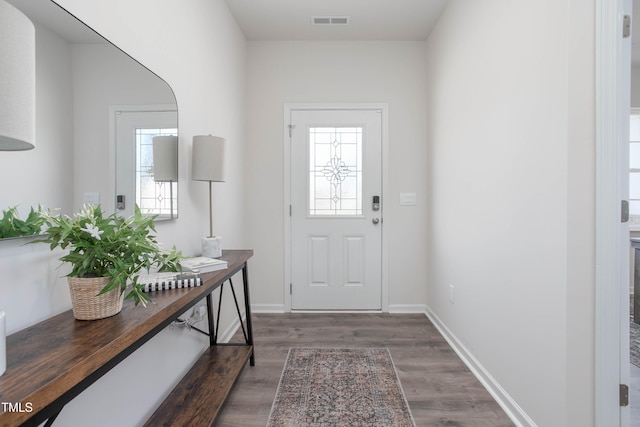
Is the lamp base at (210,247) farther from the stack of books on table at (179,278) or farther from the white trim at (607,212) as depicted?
the white trim at (607,212)

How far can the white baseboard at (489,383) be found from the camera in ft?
5.28

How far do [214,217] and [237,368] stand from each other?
1.01 metres

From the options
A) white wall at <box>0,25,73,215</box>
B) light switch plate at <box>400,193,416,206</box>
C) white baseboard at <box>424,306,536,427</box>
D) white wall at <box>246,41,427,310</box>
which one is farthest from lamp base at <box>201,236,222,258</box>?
light switch plate at <box>400,193,416,206</box>

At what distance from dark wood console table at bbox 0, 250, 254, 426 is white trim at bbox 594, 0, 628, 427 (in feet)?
4.99

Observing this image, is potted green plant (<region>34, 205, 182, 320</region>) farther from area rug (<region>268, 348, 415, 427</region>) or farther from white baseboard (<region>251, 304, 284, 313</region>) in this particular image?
white baseboard (<region>251, 304, 284, 313</region>)

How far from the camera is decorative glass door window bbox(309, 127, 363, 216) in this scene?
3.21 metres

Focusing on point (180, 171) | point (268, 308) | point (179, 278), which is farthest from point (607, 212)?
point (268, 308)

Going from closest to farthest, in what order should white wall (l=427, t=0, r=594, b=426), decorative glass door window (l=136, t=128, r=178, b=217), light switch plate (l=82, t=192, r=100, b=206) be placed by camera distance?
1. light switch plate (l=82, t=192, r=100, b=206)
2. white wall (l=427, t=0, r=594, b=426)
3. decorative glass door window (l=136, t=128, r=178, b=217)

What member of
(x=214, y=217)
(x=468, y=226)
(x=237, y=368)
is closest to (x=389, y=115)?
(x=468, y=226)

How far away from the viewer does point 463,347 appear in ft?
7.55

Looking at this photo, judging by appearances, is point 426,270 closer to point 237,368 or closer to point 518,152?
point 518,152

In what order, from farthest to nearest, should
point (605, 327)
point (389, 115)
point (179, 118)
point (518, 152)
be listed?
point (389, 115) → point (179, 118) → point (518, 152) → point (605, 327)

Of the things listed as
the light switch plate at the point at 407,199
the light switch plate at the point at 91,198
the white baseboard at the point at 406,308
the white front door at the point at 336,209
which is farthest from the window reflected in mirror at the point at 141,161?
the white baseboard at the point at 406,308

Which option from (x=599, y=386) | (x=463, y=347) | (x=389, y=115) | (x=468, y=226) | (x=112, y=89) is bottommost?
(x=463, y=347)
